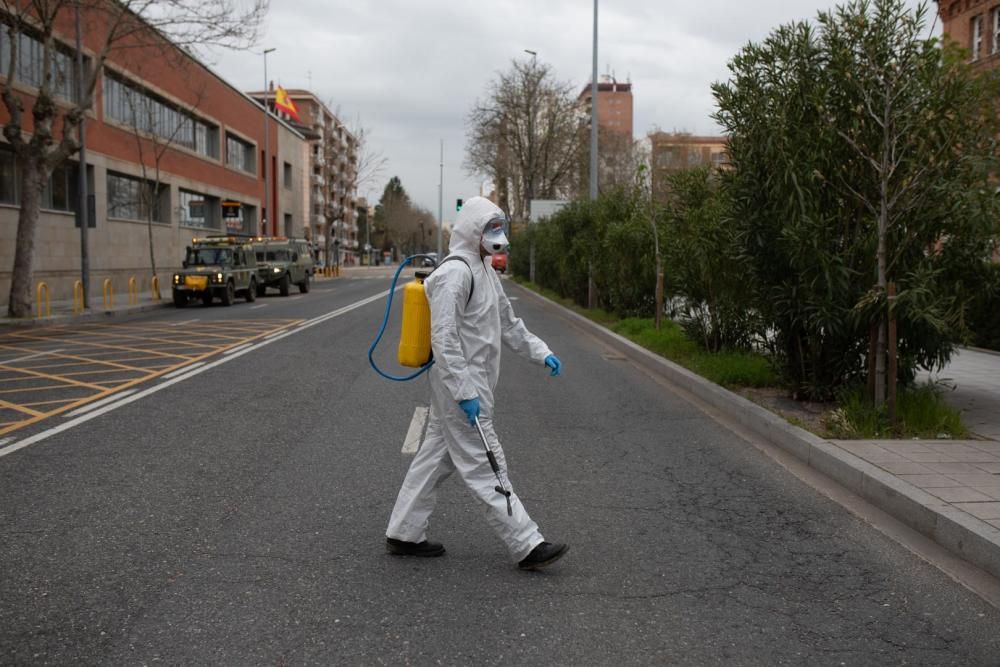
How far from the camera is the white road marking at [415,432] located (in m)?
6.91

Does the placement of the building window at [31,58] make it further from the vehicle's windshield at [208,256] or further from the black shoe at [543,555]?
the black shoe at [543,555]

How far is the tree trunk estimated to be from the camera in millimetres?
19859

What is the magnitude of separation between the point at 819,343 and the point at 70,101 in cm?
2847

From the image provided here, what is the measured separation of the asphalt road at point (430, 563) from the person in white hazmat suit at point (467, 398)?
17cm

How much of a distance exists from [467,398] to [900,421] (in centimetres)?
460

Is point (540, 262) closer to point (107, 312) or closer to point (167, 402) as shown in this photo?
point (107, 312)

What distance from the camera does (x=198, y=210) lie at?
43.8 m

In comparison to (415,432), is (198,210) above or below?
above

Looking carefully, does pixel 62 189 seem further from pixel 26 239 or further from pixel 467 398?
pixel 467 398

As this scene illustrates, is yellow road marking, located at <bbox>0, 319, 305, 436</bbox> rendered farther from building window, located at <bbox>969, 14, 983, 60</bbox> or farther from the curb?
building window, located at <bbox>969, 14, 983, 60</bbox>

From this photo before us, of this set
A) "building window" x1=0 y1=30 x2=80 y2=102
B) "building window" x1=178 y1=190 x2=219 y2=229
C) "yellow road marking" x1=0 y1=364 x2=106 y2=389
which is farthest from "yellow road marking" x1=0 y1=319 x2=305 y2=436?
"building window" x1=178 y1=190 x2=219 y2=229

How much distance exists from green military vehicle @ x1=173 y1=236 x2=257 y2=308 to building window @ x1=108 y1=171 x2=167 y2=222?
5869 millimetres

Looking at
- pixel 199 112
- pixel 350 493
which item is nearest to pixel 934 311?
pixel 350 493

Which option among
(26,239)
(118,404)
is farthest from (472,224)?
(26,239)
